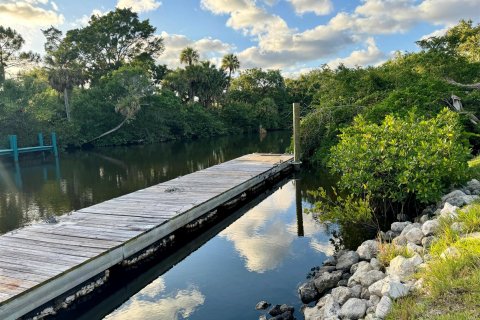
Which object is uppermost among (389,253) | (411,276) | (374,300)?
(411,276)

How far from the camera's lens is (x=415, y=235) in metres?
5.82

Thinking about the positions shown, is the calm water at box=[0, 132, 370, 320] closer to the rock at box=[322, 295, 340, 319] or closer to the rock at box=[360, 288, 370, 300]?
the rock at box=[322, 295, 340, 319]

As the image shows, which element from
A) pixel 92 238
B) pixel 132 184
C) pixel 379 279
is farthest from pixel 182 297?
pixel 132 184

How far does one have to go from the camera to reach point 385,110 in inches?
531

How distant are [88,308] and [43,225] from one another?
2583 millimetres

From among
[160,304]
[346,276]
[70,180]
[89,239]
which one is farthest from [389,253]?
[70,180]

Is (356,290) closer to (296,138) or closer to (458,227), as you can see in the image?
(458,227)

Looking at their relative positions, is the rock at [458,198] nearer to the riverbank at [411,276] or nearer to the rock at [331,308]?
the riverbank at [411,276]

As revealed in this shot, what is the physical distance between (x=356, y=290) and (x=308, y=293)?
1.02m

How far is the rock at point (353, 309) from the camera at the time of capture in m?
4.25

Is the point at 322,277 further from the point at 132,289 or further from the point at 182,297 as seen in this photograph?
the point at 132,289

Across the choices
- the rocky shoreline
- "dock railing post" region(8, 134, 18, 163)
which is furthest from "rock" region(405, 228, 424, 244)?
"dock railing post" region(8, 134, 18, 163)

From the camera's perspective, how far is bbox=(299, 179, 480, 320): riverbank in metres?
3.66

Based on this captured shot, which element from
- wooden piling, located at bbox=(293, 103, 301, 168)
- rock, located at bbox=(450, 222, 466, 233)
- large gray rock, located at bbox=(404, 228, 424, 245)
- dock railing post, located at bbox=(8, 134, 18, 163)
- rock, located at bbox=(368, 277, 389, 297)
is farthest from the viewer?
dock railing post, located at bbox=(8, 134, 18, 163)
